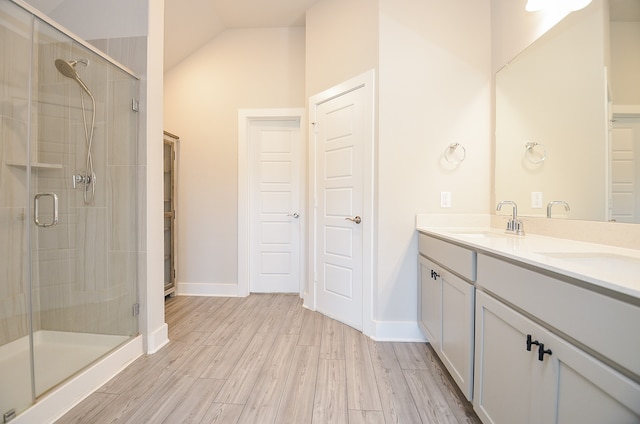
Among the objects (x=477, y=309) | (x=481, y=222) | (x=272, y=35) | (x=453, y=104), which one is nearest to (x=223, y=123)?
(x=272, y=35)

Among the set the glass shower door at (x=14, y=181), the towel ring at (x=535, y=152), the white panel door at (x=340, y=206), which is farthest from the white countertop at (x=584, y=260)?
the glass shower door at (x=14, y=181)

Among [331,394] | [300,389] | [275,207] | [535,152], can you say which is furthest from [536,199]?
[275,207]

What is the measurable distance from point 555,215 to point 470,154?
0.80 m

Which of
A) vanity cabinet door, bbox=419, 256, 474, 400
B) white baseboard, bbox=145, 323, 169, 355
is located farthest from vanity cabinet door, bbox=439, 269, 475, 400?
white baseboard, bbox=145, 323, 169, 355

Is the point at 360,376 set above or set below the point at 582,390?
below

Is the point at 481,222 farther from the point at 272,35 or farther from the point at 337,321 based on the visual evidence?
the point at 272,35

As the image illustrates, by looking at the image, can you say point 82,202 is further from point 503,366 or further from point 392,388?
point 503,366

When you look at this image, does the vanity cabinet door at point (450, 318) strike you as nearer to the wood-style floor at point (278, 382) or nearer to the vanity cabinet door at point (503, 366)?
the vanity cabinet door at point (503, 366)

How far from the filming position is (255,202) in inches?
135

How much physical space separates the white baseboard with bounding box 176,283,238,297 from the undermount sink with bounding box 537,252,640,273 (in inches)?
119

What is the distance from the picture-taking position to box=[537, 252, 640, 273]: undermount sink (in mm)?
933

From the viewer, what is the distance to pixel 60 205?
186 cm

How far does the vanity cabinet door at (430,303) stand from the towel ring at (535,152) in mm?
901

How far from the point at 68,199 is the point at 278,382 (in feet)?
5.91
